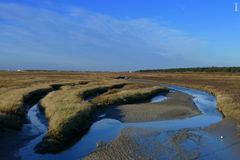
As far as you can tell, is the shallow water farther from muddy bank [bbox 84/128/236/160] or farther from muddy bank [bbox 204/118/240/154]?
muddy bank [bbox 204/118/240/154]

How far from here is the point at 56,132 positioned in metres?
21.8

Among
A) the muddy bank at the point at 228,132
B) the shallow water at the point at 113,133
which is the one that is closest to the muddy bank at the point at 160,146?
the shallow water at the point at 113,133

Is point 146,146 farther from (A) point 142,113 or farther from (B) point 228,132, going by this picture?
(A) point 142,113

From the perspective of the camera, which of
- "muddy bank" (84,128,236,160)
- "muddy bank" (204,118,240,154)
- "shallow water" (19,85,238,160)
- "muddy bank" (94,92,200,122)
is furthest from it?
"muddy bank" (94,92,200,122)

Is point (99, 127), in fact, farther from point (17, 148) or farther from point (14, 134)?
point (17, 148)

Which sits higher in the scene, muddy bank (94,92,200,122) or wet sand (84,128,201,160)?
wet sand (84,128,201,160)

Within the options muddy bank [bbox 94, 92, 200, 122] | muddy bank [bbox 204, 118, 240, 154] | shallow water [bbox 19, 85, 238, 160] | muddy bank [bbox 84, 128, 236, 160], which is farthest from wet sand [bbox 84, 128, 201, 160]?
muddy bank [bbox 94, 92, 200, 122]

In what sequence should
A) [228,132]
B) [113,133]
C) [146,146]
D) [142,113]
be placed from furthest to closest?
[142,113]
[228,132]
[113,133]
[146,146]

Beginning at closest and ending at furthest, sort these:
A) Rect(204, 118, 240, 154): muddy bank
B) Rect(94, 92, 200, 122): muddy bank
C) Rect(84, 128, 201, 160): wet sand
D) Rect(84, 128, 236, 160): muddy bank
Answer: Rect(84, 128, 201, 160): wet sand < Rect(84, 128, 236, 160): muddy bank < Rect(204, 118, 240, 154): muddy bank < Rect(94, 92, 200, 122): muddy bank

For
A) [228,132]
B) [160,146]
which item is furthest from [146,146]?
[228,132]

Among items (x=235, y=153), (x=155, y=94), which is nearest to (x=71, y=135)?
(x=235, y=153)

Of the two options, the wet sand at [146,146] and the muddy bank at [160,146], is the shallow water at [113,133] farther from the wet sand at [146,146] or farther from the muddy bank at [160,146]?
the wet sand at [146,146]

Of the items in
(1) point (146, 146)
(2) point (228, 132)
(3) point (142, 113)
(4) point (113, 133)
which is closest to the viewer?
(1) point (146, 146)

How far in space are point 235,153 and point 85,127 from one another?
9706mm
